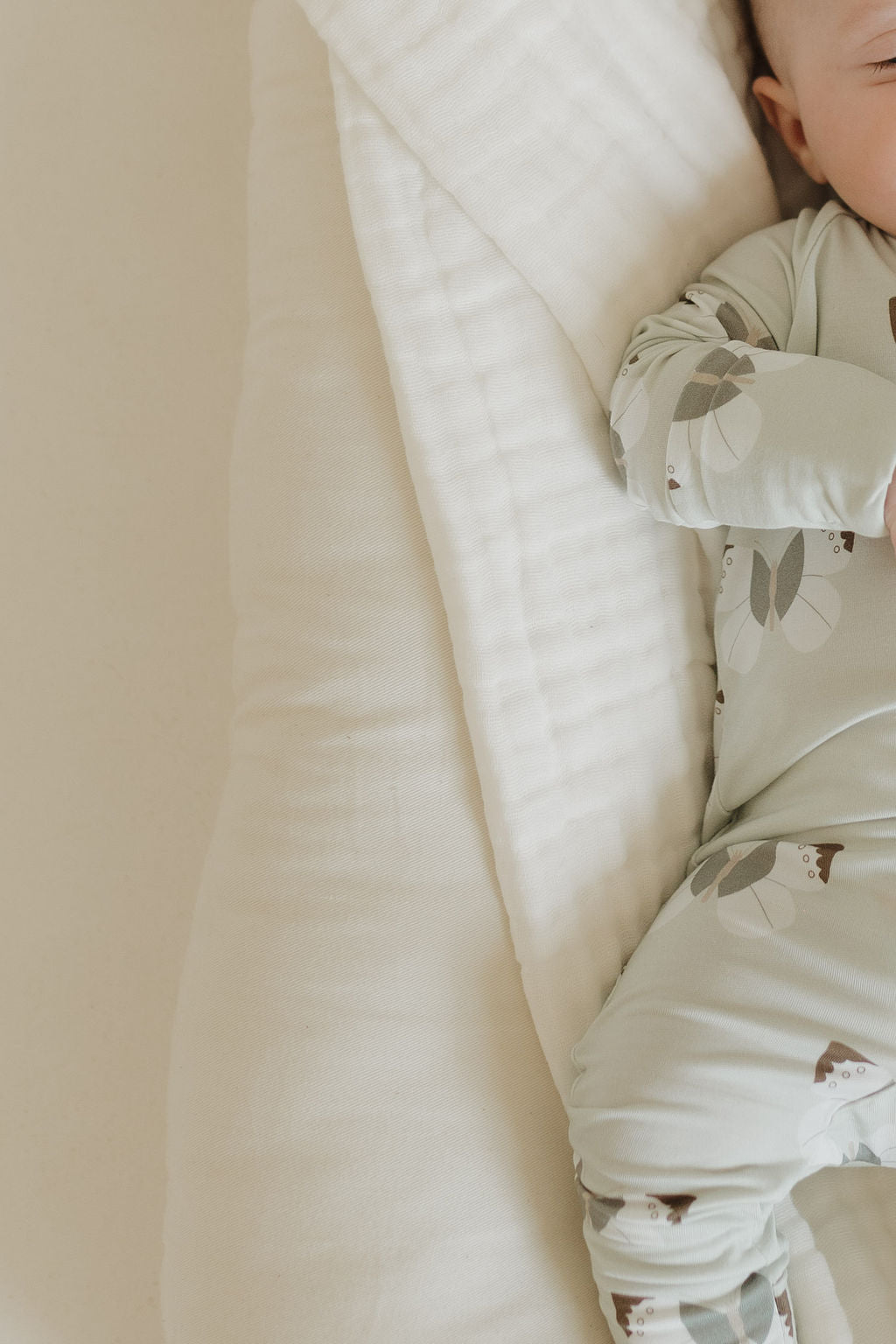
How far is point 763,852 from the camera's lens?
0.80m

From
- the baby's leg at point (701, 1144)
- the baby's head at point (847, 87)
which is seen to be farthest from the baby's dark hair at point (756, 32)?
the baby's leg at point (701, 1144)

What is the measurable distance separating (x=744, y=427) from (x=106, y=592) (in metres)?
0.64

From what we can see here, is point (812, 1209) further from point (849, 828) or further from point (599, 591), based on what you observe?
point (599, 591)

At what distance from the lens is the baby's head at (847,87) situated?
2.84 feet

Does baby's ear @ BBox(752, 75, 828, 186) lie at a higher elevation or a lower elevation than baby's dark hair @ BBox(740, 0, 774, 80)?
lower

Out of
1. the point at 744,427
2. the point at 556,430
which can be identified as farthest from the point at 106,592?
the point at 744,427

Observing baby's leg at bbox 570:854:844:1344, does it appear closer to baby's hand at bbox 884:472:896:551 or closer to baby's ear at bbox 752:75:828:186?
baby's hand at bbox 884:472:896:551

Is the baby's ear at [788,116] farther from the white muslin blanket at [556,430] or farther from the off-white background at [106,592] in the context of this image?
the off-white background at [106,592]

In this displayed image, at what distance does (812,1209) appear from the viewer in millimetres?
835

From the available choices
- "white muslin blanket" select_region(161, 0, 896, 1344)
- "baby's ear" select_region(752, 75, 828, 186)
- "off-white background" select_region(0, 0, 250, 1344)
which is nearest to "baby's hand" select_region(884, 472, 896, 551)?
"white muslin blanket" select_region(161, 0, 896, 1344)

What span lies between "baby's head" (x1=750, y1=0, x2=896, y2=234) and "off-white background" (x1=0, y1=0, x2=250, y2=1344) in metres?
0.59

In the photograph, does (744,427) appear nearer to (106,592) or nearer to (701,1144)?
(701,1144)

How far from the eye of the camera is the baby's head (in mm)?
865

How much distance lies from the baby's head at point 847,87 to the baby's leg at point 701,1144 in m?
0.57
